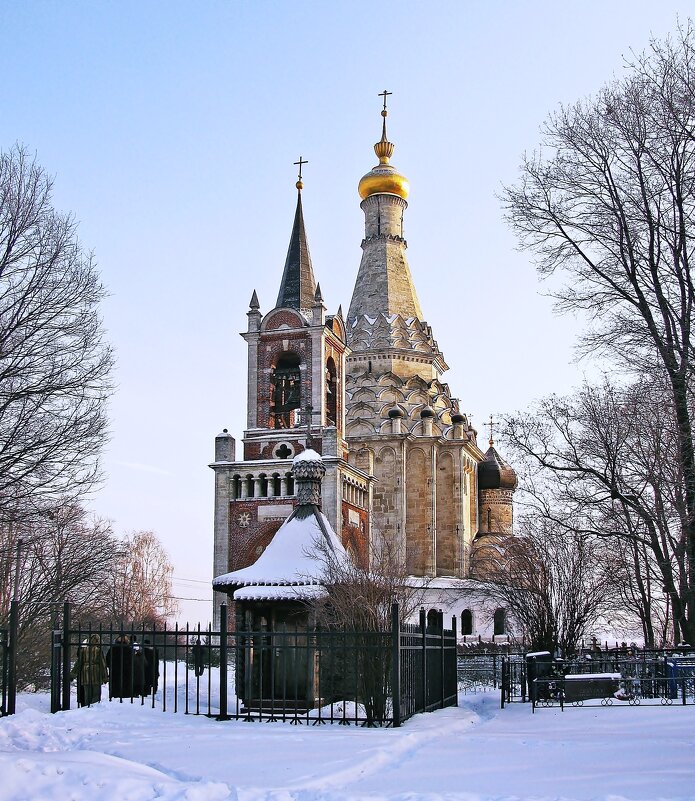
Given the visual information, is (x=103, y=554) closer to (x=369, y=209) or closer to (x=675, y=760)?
(x=675, y=760)

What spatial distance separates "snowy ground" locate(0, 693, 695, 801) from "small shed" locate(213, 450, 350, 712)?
2.26 meters

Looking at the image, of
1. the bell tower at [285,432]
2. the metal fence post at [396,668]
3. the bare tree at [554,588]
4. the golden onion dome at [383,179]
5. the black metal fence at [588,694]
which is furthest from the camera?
the golden onion dome at [383,179]

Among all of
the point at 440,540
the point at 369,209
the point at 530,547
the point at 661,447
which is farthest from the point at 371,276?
the point at 661,447

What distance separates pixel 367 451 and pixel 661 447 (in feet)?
97.6

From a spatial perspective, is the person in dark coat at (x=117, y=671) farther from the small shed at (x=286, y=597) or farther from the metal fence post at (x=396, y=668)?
the metal fence post at (x=396, y=668)

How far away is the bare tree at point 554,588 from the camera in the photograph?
2212 cm

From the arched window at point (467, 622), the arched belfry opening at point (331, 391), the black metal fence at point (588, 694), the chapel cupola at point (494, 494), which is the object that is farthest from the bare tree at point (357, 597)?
the chapel cupola at point (494, 494)

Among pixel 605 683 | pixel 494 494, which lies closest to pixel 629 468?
pixel 605 683

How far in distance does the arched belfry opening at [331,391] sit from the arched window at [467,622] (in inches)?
478

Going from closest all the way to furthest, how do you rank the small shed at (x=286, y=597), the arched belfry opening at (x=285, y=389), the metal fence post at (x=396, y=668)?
the metal fence post at (x=396, y=668) < the small shed at (x=286, y=597) < the arched belfry opening at (x=285, y=389)

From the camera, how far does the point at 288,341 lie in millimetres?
38781

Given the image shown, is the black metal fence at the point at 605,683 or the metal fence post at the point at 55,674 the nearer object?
the metal fence post at the point at 55,674

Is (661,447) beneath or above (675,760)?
above

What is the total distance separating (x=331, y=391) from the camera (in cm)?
3975
